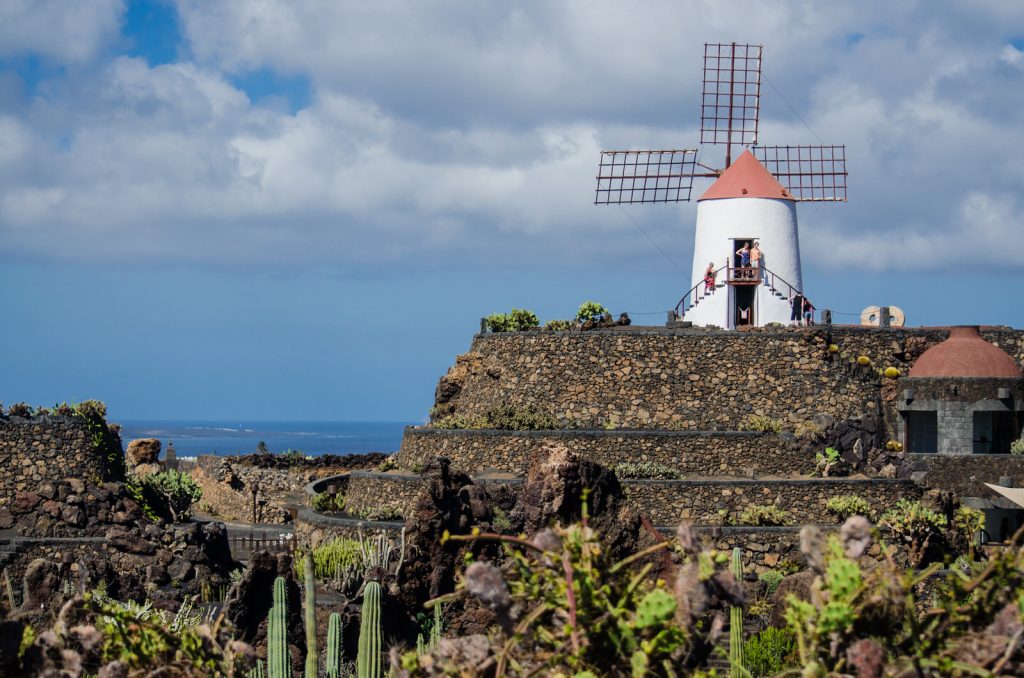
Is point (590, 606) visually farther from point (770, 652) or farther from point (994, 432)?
point (994, 432)

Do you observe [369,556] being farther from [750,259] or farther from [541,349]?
[750,259]

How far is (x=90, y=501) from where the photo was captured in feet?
108

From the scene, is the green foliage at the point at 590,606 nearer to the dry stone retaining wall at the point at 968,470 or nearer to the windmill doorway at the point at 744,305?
the dry stone retaining wall at the point at 968,470

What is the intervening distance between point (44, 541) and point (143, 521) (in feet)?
8.73

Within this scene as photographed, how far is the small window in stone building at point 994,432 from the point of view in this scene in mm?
37619

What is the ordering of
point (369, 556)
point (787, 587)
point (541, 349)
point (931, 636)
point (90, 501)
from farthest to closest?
1. point (541, 349)
2. point (90, 501)
3. point (369, 556)
4. point (787, 587)
5. point (931, 636)

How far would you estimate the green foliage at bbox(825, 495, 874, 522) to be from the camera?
32.9 metres

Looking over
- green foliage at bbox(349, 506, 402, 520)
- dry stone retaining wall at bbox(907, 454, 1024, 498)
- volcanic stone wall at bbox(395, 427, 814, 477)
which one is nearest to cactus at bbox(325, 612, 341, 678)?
green foliage at bbox(349, 506, 402, 520)

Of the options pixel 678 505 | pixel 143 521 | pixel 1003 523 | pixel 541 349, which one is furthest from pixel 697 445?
pixel 143 521

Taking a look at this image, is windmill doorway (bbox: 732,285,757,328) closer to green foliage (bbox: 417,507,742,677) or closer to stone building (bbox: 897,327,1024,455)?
stone building (bbox: 897,327,1024,455)

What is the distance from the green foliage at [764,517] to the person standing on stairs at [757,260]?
9.85m

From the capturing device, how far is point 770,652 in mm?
24547

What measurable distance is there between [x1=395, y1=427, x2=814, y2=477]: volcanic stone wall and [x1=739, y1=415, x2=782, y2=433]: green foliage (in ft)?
1.99

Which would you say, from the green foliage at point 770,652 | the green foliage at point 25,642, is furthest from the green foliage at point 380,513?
the green foliage at point 25,642
